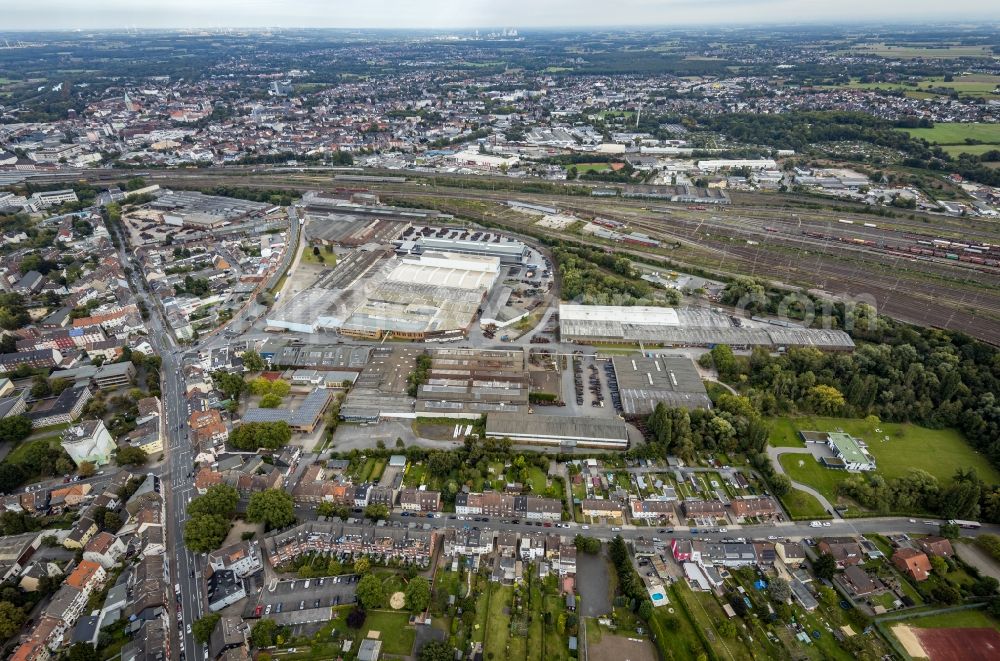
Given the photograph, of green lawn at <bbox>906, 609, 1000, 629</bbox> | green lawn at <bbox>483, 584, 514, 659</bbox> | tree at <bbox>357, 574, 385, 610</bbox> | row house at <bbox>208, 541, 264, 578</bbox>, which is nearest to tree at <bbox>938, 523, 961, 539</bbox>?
green lawn at <bbox>906, 609, 1000, 629</bbox>

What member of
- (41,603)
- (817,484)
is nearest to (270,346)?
(41,603)

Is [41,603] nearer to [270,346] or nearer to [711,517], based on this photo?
[270,346]

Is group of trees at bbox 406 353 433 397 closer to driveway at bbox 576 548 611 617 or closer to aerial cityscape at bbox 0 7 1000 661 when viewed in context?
aerial cityscape at bbox 0 7 1000 661

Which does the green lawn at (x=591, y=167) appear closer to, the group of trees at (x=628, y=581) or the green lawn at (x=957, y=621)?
the group of trees at (x=628, y=581)

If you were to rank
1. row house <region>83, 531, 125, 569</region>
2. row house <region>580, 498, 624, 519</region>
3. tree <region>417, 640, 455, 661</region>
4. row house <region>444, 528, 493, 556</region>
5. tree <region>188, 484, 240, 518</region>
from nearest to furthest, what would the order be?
tree <region>417, 640, 455, 661</region>
row house <region>83, 531, 125, 569</region>
row house <region>444, 528, 493, 556</region>
tree <region>188, 484, 240, 518</region>
row house <region>580, 498, 624, 519</region>

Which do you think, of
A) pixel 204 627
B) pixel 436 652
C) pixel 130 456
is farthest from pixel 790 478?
pixel 130 456

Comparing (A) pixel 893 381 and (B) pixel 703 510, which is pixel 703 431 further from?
(A) pixel 893 381

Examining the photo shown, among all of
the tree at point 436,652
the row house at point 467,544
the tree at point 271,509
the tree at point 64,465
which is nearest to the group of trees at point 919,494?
the row house at point 467,544
